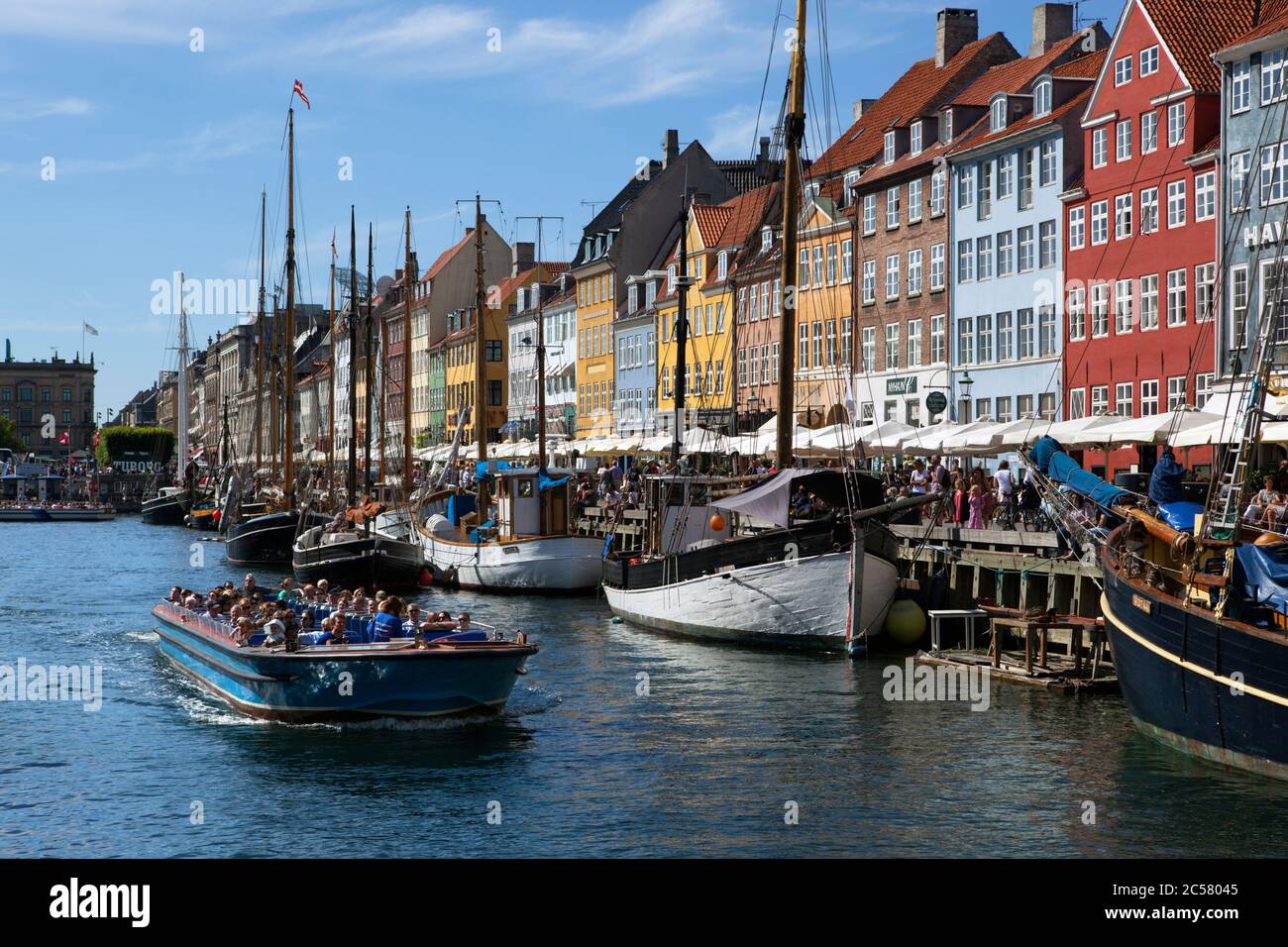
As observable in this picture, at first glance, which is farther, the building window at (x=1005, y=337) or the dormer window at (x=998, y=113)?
the dormer window at (x=998, y=113)

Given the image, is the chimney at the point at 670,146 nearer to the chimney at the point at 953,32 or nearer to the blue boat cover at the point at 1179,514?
the chimney at the point at 953,32

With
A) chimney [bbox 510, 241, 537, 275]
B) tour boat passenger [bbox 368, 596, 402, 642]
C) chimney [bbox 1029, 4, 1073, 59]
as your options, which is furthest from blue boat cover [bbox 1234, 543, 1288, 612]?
chimney [bbox 510, 241, 537, 275]

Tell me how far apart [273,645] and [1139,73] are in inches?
1513

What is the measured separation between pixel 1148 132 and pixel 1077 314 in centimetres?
640

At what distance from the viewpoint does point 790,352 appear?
37.6 m

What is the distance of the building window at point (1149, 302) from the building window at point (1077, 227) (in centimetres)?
384

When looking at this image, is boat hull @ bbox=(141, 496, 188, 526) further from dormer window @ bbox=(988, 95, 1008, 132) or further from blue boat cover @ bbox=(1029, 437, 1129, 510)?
blue boat cover @ bbox=(1029, 437, 1129, 510)

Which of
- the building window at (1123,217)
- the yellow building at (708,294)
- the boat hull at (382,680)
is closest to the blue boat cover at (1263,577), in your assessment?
the boat hull at (382,680)

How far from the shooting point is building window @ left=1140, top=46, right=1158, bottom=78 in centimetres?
5309

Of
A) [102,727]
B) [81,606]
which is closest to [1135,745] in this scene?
[102,727]

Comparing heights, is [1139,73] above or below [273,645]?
above

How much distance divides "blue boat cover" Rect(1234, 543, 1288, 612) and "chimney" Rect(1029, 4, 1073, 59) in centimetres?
4827

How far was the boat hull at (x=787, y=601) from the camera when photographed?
33406mm
